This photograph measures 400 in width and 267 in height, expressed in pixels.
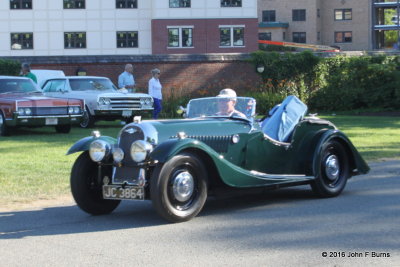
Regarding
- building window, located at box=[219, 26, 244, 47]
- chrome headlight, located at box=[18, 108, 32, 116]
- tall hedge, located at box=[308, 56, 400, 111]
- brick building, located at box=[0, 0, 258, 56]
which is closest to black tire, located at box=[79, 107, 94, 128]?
chrome headlight, located at box=[18, 108, 32, 116]

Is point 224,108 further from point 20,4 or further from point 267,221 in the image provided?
point 20,4

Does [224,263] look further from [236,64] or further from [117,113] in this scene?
[236,64]

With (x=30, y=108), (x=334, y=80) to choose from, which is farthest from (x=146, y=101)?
(x=334, y=80)

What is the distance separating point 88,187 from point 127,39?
51375 millimetres

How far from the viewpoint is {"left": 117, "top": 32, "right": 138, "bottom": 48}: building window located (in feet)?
194

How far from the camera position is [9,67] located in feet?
96.5

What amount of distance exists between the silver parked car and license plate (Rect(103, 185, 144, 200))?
555 inches

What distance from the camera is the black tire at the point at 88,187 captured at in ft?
28.7

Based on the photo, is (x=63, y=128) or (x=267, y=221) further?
(x=63, y=128)

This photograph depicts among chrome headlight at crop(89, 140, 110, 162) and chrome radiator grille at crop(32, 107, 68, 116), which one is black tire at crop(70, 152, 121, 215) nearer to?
chrome headlight at crop(89, 140, 110, 162)

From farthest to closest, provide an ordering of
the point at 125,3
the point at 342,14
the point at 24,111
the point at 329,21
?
the point at 329,21 → the point at 342,14 → the point at 125,3 → the point at 24,111

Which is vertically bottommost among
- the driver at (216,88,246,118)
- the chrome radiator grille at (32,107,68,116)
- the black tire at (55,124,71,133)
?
the black tire at (55,124,71,133)

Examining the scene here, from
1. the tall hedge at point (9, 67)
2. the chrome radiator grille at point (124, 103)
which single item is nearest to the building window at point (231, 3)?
the tall hedge at point (9, 67)

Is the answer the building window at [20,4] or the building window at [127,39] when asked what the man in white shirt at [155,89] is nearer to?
the building window at [127,39]
